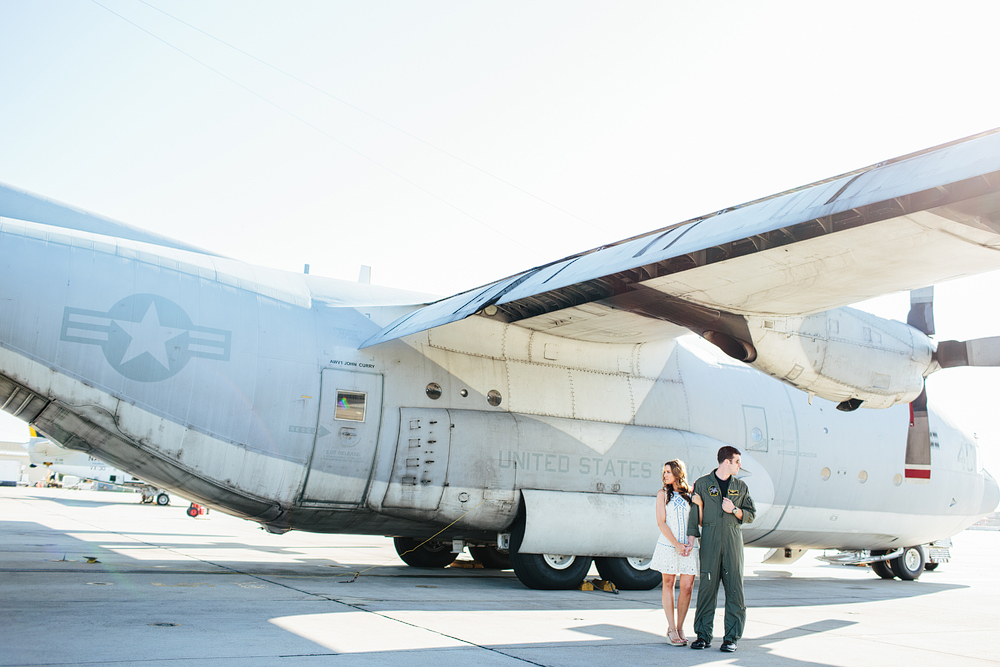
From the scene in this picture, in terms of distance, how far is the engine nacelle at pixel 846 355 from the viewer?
30.6 ft

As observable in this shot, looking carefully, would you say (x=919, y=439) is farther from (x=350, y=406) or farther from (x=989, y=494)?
(x=350, y=406)

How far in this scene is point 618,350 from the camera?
11.2 meters

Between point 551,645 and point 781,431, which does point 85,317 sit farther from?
point 781,431

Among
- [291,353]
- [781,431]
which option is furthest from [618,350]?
[291,353]

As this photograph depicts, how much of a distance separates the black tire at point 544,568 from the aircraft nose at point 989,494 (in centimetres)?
941

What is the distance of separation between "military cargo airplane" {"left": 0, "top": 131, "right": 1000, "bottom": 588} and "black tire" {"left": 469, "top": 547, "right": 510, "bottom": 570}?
2.48 metres

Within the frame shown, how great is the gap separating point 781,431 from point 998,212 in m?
6.80

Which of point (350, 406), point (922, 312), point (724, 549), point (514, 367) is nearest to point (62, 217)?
point (350, 406)

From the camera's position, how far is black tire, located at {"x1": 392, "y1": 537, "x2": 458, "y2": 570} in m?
12.9

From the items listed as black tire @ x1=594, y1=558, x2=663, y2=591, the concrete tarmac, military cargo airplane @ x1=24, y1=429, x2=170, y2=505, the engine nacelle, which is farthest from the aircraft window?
military cargo airplane @ x1=24, y1=429, x2=170, y2=505

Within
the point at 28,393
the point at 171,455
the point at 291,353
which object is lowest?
the point at 171,455

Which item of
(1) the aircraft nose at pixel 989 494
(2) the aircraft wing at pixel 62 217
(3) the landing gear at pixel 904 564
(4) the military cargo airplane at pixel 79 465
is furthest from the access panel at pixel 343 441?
(4) the military cargo airplane at pixel 79 465

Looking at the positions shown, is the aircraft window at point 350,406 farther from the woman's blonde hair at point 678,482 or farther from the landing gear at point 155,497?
the landing gear at point 155,497

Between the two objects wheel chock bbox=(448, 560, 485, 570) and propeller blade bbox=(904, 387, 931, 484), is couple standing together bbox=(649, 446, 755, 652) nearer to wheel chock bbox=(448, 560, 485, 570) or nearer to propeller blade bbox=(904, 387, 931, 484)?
propeller blade bbox=(904, 387, 931, 484)
